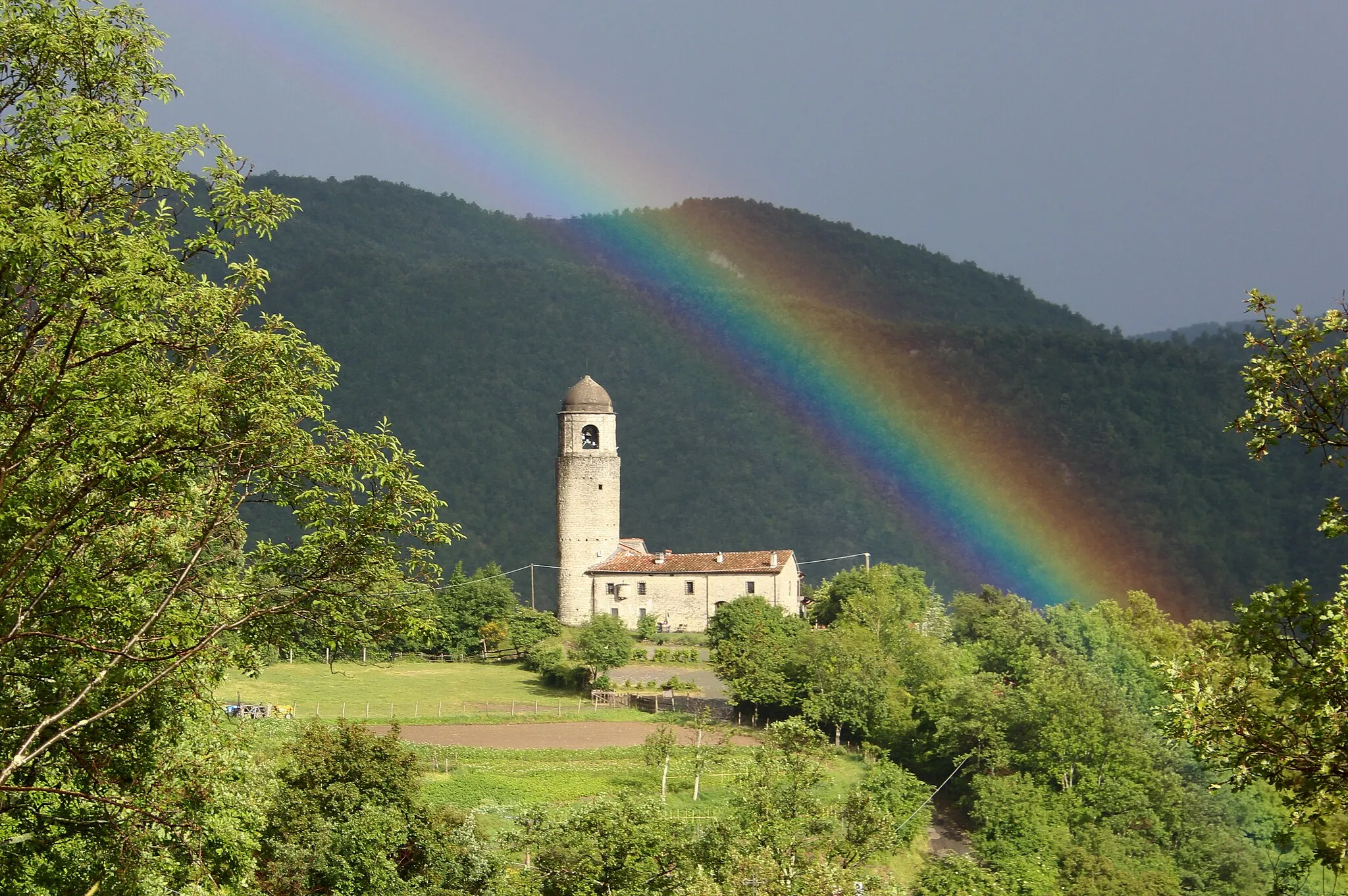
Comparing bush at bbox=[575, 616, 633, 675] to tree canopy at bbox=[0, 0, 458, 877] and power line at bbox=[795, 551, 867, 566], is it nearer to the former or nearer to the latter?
tree canopy at bbox=[0, 0, 458, 877]

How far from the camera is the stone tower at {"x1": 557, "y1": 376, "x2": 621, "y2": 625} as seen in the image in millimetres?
65375

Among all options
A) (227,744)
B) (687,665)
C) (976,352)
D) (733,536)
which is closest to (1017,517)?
(733,536)

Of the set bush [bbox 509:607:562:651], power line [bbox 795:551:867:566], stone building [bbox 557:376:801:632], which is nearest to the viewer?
bush [bbox 509:607:562:651]

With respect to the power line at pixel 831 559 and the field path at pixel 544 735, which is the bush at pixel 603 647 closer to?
the field path at pixel 544 735

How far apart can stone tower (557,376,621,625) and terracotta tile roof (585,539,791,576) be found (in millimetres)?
991

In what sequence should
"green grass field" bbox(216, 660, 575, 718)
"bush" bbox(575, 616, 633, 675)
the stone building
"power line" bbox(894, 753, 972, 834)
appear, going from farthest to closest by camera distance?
1. the stone building
2. "bush" bbox(575, 616, 633, 675)
3. "green grass field" bbox(216, 660, 575, 718)
4. "power line" bbox(894, 753, 972, 834)

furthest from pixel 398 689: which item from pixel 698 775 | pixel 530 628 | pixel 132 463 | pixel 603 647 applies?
pixel 132 463

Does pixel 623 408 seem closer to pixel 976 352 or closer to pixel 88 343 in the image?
pixel 976 352

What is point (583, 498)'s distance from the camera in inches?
2613

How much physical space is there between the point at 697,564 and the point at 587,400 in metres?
10.2

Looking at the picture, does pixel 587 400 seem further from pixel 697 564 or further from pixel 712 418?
pixel 712 418

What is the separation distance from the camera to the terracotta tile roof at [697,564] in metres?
63.2

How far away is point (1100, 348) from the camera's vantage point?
143m

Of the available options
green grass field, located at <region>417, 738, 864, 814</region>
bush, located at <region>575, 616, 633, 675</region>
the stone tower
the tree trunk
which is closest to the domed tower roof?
the stone tower
